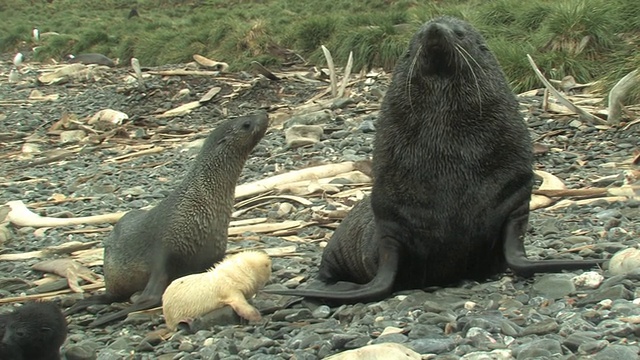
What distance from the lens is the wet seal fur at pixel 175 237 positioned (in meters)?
4.53

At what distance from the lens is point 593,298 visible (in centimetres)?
287

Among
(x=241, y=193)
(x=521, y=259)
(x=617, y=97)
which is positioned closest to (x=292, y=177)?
(x=241, y=193)

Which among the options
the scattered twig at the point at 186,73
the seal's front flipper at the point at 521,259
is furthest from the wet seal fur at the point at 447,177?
the scattered twig at the point at 186,73

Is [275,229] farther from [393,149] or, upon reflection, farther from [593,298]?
[593,298]

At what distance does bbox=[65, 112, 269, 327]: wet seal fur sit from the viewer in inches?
178

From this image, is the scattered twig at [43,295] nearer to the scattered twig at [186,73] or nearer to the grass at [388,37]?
the grass at [388,37]

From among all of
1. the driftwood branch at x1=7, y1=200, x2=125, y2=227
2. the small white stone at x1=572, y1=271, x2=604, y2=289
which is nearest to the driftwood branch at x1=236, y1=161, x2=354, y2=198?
the driftwood branch at x1=7, y1=200, x2=125, y2=227

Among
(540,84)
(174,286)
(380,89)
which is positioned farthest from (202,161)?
(380,89)

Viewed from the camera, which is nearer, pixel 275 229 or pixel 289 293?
pixel 289 293

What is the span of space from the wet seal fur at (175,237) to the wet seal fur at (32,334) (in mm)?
1069

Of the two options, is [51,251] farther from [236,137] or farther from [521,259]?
[521,259]

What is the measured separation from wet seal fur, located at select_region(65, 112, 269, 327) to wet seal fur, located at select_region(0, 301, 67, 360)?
3.51 feet

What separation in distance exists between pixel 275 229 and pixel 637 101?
146 inches

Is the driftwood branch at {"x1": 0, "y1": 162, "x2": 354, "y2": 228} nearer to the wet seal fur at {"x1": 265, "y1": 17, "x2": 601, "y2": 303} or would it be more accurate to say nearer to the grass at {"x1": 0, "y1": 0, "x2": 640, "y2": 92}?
the grass at {"x1": 0, "y1": 0, "x2": 640, "y2": 92}
